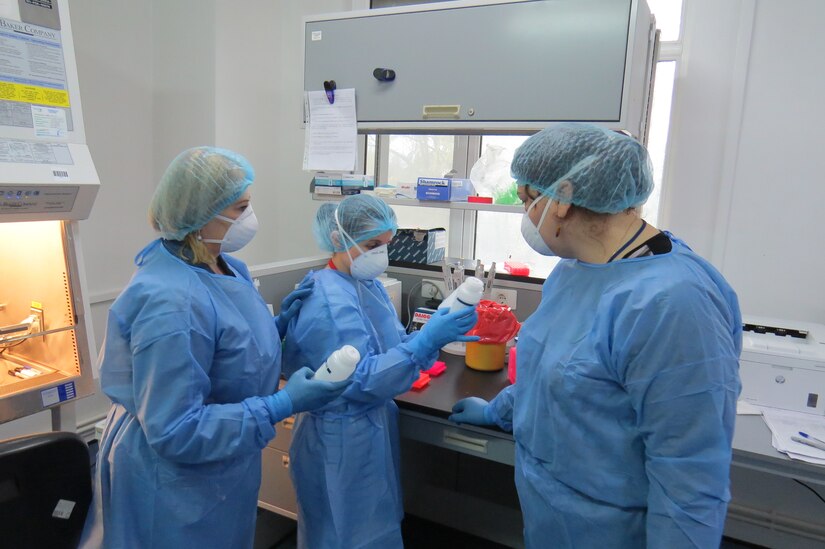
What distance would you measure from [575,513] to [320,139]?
1524 millimetres

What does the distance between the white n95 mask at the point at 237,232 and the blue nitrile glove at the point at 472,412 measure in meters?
0.73

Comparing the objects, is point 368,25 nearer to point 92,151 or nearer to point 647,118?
point 647,118

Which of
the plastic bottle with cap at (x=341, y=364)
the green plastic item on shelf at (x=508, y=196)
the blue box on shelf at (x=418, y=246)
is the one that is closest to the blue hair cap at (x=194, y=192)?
the plastic bottle with cap at (x=341, y=364)

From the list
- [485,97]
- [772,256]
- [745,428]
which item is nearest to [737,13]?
[772,256]

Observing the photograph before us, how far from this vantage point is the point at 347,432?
4.64 ft

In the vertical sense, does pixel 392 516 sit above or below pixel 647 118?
below

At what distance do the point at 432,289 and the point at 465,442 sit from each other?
2.90ft

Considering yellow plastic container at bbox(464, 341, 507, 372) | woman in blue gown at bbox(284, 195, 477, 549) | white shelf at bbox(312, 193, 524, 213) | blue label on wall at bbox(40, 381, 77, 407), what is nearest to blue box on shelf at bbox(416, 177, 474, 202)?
white shelf at bbox(312, 193, 524, 213)

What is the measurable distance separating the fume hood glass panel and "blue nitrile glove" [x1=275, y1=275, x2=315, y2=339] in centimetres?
64

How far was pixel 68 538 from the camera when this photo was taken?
1.02 metres

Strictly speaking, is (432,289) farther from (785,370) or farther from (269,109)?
(269,109)

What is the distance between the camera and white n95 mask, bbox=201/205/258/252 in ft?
4.15

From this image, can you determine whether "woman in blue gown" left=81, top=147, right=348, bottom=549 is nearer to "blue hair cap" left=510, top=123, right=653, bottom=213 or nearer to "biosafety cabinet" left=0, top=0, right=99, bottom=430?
"biosafety cabinet" left=0, top=0, right=99, bottom=430

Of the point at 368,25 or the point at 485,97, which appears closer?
the point at 485,97
